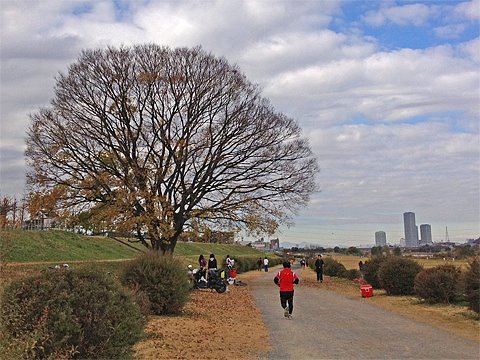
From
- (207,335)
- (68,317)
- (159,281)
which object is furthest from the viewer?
(159,281)

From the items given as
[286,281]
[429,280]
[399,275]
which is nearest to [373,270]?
[399,275]

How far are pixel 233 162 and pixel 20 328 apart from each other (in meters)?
22.5

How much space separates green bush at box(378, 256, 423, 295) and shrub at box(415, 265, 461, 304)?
3.23 metres

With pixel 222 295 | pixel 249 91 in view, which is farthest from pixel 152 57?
pixel 222 295

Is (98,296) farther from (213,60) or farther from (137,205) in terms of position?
(213,60)

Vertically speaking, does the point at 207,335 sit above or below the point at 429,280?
below

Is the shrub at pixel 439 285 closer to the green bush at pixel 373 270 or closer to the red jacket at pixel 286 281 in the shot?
the red jacket at pixel 286 281

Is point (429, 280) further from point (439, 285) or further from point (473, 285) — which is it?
point (473, 285)

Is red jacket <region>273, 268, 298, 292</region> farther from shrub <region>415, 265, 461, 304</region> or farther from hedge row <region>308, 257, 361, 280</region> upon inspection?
hedge row <region>308, 257, 361, 280</region>

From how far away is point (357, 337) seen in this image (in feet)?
37.2

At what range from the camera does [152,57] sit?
27.0m

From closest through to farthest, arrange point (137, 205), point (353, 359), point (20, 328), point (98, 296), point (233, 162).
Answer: point (20, 328), point (98, 296), point (353, 359), point (137, 205), point (233, 162)

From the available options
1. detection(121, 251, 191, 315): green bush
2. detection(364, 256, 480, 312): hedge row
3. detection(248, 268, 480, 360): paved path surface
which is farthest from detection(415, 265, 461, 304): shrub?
detection(121, 251, 191, 315): green bush

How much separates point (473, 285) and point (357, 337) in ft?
17.2
